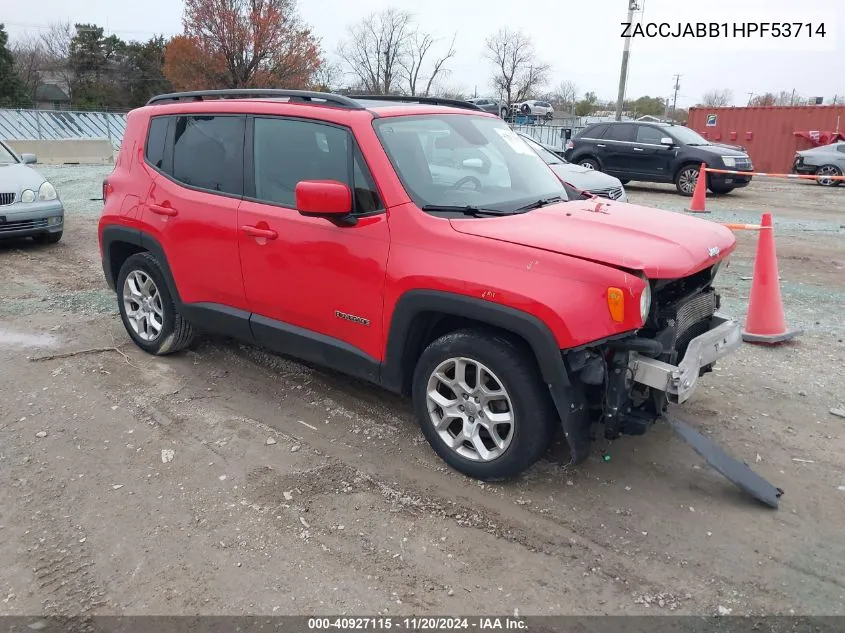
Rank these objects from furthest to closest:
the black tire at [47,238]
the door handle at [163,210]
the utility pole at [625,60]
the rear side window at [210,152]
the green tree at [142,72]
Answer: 1. the green tree at [142,72]
2. the utility pole at [625,60]
3. the black tire at [47,238]
4. the door handle at [163,210]
5. the rear side window at [210,152]

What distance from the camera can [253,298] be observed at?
434 centimetres

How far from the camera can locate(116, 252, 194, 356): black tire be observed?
16.4 ft

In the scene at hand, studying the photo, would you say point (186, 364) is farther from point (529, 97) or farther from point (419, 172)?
point (529, 97)

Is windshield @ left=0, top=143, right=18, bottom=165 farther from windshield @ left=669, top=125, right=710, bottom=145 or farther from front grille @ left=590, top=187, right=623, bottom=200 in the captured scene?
windshield @ left=669, top=125, right=710, bottom=145

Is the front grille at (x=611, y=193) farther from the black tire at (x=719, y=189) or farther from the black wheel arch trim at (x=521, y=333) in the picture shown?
the black tire at (x=719, y=189)

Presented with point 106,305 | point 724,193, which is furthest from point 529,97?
point 106,305

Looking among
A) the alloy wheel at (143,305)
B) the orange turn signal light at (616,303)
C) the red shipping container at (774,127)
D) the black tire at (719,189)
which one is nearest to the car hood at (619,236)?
the orange turn signal light at (616,303)

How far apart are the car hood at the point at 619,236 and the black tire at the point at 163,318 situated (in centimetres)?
261

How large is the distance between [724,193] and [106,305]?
15.0 metres

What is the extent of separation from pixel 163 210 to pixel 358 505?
2.63 metres

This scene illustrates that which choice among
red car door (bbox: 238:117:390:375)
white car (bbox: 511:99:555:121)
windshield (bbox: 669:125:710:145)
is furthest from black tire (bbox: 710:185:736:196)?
white car (bbox: 511:99:555:121)

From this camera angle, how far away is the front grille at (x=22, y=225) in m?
8.55

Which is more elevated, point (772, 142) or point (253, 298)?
point (772, 142)

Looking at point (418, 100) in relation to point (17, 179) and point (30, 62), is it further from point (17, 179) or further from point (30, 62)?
point (30, 62)
